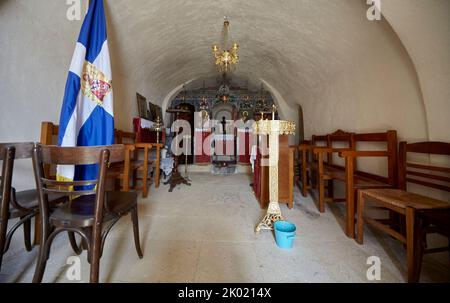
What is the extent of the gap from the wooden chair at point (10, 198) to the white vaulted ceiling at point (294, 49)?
2.72 feet

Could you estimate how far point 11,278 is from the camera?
1.24 metres

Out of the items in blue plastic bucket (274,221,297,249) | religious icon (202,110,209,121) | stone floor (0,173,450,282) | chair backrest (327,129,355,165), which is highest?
religious icon (202,110,209,121)

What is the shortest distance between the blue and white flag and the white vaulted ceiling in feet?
0.82

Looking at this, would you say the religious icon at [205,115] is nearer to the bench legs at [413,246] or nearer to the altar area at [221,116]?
the altar area at [221,116]

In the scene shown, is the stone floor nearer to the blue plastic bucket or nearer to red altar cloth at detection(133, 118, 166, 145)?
the blue plastic bucket

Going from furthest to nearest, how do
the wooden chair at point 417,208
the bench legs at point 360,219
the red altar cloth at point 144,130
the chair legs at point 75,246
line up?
the red altar cloth at point 144,130 → the bench legs at point 360,219 → the chair legs at point 75,246 → the wooden chair at point 417,208

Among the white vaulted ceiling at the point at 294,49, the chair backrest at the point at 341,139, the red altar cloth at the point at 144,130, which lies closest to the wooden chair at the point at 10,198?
the white vaulted ceiling at the point at 294,49

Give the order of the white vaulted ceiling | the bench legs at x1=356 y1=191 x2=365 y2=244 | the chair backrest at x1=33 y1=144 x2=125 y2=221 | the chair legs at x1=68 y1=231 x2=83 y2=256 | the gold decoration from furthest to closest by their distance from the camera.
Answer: the gold decoration → the bench legs at x1=356 y1=191 x2=365 y2=244 → the white vaulted ceiling → the chair legs at x1=68 y1=231 x2=83 y2=256 → the chair backrest at x1=33 y1=144 x2=125 y2=221

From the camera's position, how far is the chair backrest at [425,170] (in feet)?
4.71

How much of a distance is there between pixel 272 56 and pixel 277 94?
7.53ft

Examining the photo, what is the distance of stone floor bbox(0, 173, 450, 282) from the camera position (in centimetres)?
127

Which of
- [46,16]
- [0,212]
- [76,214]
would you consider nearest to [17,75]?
[46,16]

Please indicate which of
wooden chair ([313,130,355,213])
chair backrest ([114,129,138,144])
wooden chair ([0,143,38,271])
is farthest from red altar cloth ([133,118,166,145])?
wooden chair ([313,130,355,213])
